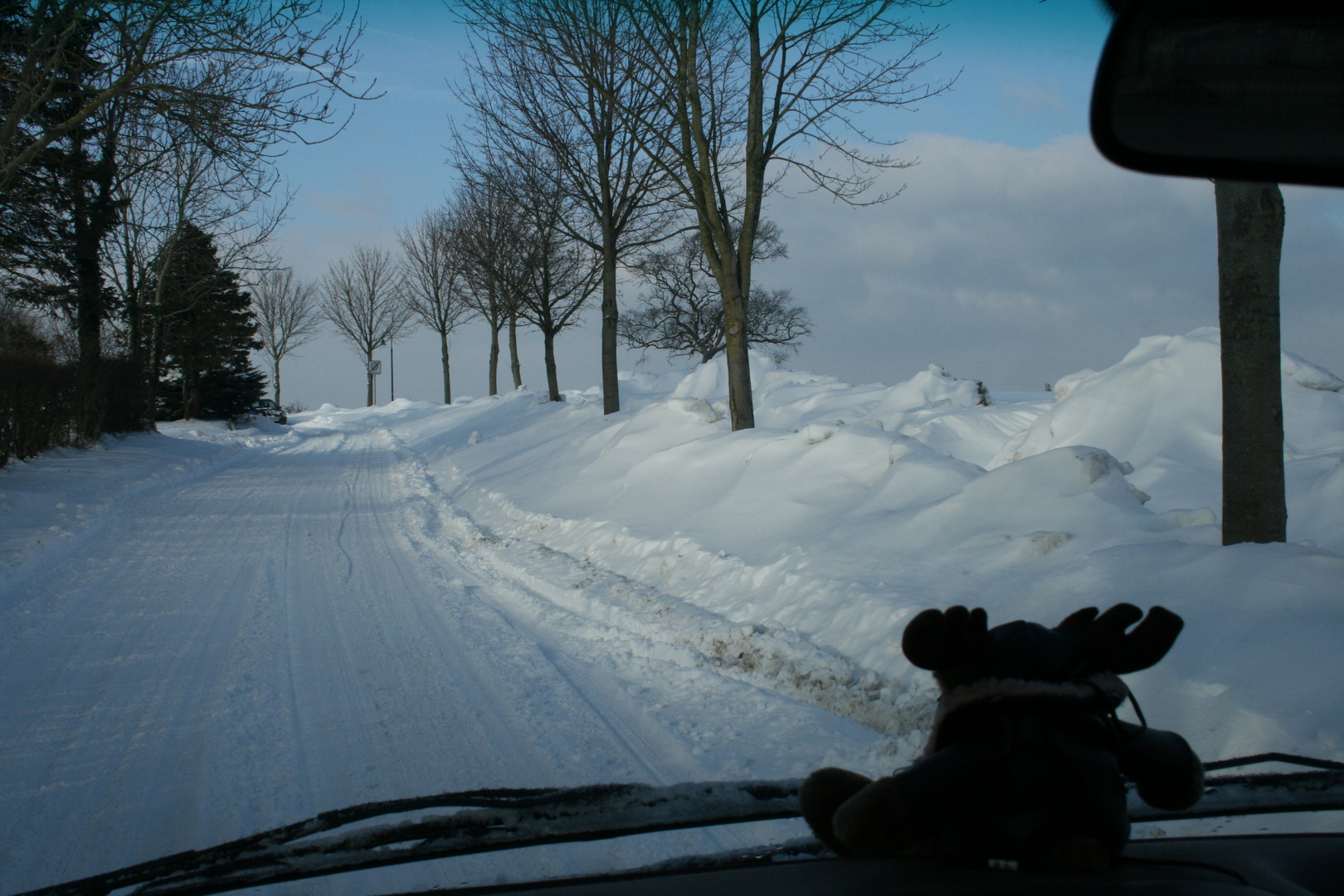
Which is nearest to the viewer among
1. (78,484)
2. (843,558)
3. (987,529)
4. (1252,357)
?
(1252,357)

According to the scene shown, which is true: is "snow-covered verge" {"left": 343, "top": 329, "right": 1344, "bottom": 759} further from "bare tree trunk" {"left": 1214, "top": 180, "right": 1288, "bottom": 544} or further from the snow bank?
"bare tree trunk" {"left": 1214, "top": 180, "right": 1288, "bottom": 544}

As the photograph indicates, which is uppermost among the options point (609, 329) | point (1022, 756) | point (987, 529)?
point (609, 329)

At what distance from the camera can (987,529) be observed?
236 inches

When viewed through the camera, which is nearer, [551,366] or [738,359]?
[738,359]

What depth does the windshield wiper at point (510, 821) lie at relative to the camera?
6.56ft

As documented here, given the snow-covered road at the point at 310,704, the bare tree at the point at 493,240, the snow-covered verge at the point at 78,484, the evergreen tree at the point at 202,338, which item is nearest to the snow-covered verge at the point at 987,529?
the snow-covered road at the point at 310,704

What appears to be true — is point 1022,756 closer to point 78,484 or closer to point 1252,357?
point 1252,357

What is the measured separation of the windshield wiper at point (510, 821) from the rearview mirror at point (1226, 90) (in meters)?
1.68

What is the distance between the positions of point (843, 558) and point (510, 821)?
14.4 feet

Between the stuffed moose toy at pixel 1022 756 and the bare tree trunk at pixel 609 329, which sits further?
the bare tree trunk at pixel 609 329

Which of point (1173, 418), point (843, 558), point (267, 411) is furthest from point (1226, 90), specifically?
point (267, 411)

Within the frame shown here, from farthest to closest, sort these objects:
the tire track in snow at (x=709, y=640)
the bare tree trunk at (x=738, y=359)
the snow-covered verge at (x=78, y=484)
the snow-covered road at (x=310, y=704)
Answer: the bare tree trunk at (x=738, y=359), the snow-covered verge at (x=78, y=484), the tire track in snow at (x=709, y=640), the snow-covered road at (x=310, y=704)

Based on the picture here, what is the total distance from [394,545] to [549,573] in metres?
2.57

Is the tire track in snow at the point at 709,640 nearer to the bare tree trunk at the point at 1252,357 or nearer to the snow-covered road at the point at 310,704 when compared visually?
the snow-covered road at the point at 310,704
